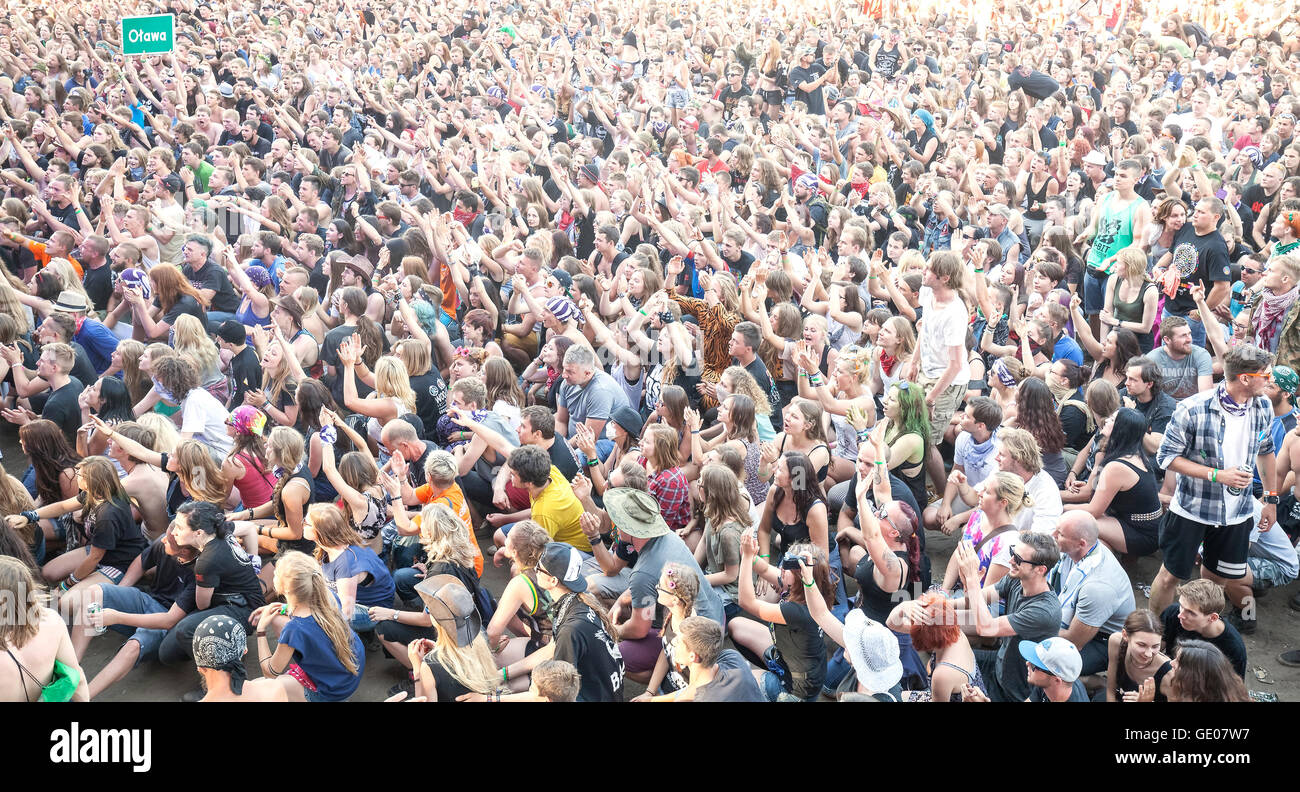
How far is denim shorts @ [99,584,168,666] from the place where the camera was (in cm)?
569

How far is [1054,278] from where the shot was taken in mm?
8008

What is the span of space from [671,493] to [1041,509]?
6.33 ft

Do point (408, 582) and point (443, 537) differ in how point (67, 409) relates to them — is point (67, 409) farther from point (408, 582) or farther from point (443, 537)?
point (443, 537)

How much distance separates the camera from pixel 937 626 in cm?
452

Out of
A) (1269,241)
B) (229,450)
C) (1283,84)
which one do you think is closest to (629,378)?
(229,450)

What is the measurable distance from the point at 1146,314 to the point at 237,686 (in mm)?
6446

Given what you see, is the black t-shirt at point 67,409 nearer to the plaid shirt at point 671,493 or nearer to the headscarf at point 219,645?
the headscarf at point 219,645

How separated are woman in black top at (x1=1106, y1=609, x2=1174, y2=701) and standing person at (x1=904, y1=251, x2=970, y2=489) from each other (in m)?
2.37

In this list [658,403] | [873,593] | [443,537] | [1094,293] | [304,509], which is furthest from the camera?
[1094,293]

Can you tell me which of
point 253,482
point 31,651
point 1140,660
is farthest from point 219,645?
point 1140,660

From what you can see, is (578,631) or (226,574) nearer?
(578,631)

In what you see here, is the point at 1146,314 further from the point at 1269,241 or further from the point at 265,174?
the point at 265,174

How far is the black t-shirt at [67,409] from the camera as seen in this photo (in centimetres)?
719

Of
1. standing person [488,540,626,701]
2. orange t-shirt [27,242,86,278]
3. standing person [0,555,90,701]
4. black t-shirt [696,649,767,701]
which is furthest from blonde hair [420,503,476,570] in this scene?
orange t-shirt [27,242,86,278]
